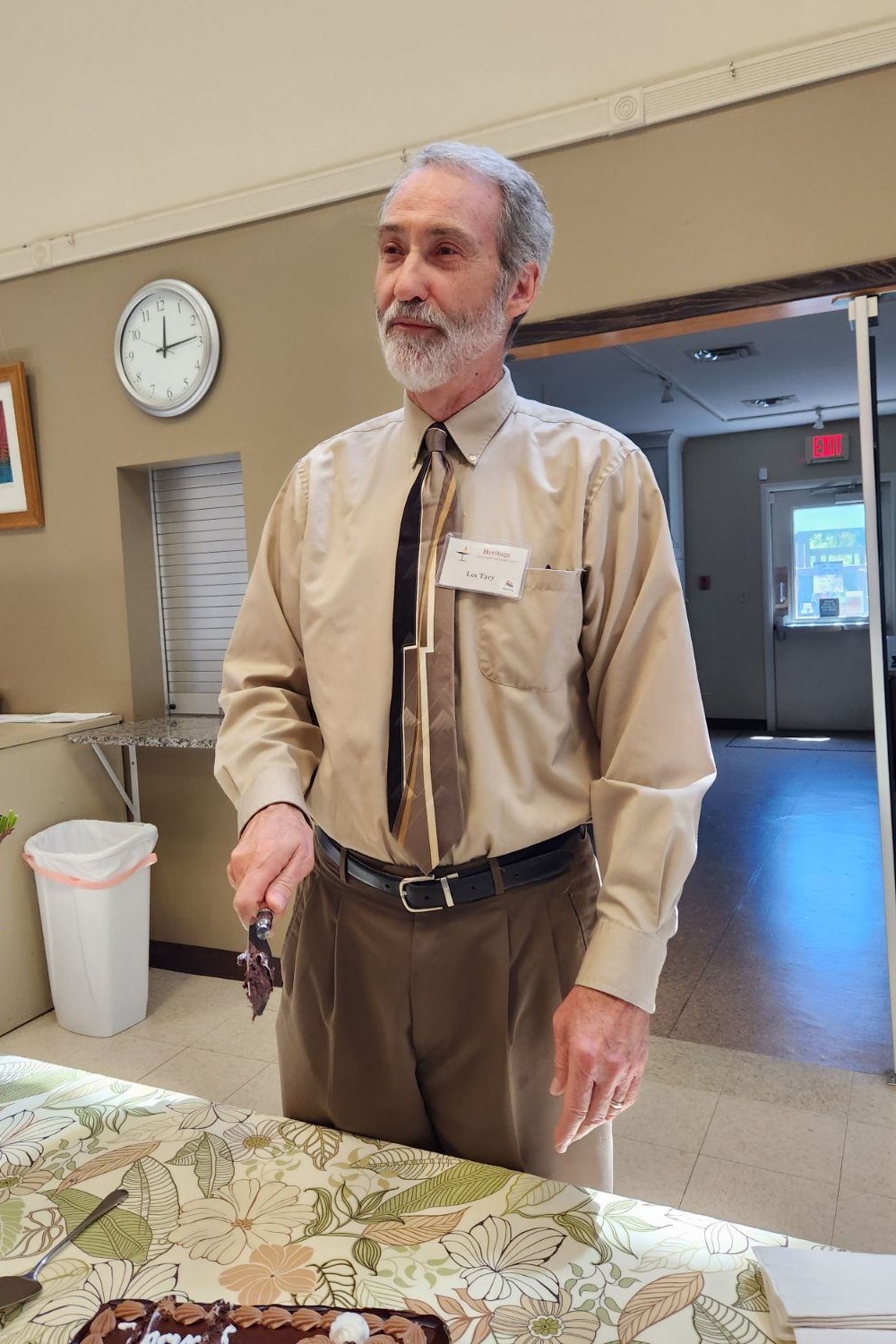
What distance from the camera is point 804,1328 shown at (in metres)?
0.70

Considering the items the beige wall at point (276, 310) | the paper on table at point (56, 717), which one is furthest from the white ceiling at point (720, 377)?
the paper on table at point (56, 717)

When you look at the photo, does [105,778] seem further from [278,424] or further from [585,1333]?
[585,1333]

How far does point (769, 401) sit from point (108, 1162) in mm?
7983

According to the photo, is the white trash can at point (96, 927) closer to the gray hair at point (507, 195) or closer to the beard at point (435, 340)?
the beard at point (435, 340)

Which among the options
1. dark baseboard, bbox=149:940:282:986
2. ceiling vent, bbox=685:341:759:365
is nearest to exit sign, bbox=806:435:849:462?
ceiling vent, bbox=685:341:759:365

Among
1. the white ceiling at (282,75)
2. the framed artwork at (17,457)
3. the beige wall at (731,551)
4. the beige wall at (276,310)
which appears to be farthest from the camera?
the beige wall at (731,551)

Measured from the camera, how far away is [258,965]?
34.8 inches

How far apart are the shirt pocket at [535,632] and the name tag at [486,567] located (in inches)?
0.5

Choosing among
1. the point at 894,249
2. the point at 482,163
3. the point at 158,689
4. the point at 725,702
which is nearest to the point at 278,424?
the point at 158,689

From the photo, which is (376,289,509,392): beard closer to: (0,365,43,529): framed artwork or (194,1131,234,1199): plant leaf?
(194,1131,234,1199): plant leaf

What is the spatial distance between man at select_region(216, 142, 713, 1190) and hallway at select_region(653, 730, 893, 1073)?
1963 mm

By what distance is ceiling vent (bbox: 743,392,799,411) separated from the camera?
25.0ft

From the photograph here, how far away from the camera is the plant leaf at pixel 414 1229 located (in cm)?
84

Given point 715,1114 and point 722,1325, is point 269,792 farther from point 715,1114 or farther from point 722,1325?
point 715,1114
